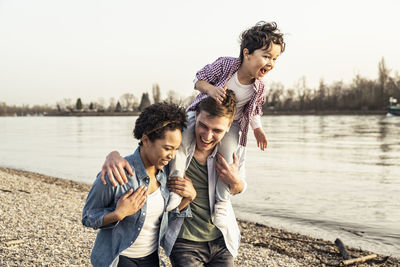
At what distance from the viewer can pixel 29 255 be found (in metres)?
6.32

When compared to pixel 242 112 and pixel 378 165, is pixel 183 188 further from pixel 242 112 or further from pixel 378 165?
pixel 378 165

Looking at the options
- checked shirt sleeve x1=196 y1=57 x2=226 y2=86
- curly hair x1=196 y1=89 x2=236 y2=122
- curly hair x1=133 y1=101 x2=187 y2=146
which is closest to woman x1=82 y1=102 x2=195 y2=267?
curly hair x1=133 y1=101 x2=187 y2=146

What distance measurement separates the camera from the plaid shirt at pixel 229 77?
3.66m

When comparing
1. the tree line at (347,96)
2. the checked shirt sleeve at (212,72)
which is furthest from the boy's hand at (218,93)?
the tree line at (347,96)

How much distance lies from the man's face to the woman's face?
0.83ft

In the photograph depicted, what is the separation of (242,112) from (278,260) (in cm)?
414

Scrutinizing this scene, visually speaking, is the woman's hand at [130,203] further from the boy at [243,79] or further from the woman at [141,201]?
the boy at [243,79]

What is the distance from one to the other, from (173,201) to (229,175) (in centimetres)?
50

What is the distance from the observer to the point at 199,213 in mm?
3336

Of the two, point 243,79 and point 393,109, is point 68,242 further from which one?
point 393,109

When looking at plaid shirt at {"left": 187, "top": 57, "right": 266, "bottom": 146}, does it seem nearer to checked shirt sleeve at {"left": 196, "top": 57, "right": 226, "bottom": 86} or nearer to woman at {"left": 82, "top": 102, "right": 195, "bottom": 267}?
checked shirt sleeve at {"left": 196, "top": 57, "right": 226, "bottom": 86}

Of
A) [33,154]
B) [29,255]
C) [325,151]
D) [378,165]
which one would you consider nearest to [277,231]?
[29,255]

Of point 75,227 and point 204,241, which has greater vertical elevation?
point 204,241

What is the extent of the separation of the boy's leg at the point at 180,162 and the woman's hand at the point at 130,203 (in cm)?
25
